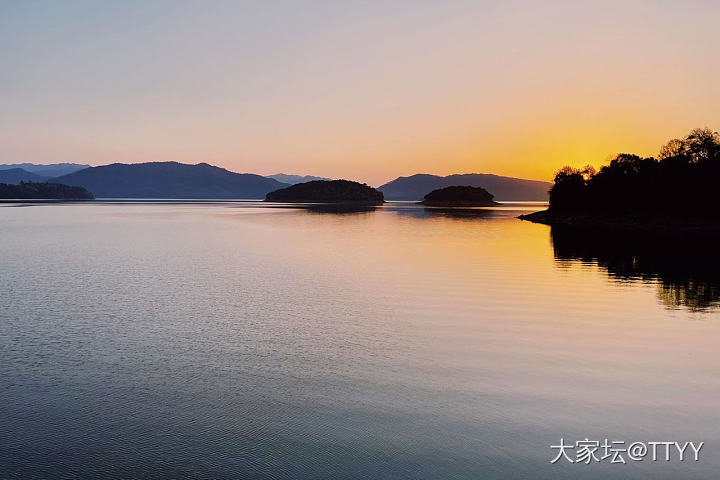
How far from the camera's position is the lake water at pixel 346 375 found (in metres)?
11.1

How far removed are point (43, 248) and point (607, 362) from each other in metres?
55.0

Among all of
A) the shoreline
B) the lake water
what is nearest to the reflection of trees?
the lake water

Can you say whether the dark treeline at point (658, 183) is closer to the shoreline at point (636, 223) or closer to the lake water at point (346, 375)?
the shoreline at point (636, 223)

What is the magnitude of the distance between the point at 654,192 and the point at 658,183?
6.04 ft

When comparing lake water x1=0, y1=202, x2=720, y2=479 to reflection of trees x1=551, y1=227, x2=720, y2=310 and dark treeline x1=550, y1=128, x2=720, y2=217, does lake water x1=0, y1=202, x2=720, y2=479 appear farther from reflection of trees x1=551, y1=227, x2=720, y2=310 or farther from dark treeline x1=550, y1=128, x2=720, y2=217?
dark treeline x1=550, y1=128, x2=720, y2=217

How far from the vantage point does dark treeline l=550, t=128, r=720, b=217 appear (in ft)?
324

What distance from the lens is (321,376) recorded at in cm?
1616

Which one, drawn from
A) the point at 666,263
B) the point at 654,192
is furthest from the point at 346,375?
the point at 654,192

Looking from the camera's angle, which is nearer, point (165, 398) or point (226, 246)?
point (165, 398)

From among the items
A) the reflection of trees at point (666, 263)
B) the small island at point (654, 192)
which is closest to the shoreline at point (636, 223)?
the small island at point (654, 192)

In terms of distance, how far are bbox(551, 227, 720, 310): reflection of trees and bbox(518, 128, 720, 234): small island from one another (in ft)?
82.3

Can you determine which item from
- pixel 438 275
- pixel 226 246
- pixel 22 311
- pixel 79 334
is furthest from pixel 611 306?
pixel 226 246

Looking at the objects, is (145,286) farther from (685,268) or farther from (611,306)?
(685,268)

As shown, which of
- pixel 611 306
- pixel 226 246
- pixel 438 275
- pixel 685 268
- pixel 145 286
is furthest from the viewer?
pixel 226 246
